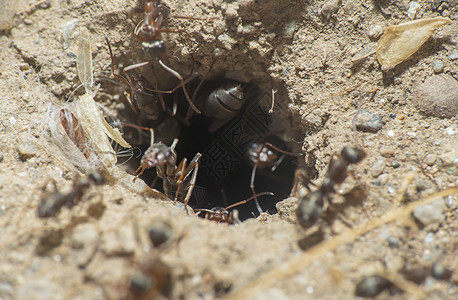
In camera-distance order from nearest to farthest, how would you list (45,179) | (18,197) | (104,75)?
(18,197) → (45,179) → (104,75)

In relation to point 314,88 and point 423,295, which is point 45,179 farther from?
point 423,295

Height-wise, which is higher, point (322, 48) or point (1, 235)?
point (322, 48)

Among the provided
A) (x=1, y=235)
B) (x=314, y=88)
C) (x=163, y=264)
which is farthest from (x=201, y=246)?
(x=314, y=88)

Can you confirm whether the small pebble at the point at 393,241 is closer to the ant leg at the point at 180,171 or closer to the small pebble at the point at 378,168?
the small pebble at the point at 378,168

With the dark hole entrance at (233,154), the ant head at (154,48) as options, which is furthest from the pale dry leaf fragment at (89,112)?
the dark hole entrance at (233,154)

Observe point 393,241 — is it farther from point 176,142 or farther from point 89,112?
point 89,112

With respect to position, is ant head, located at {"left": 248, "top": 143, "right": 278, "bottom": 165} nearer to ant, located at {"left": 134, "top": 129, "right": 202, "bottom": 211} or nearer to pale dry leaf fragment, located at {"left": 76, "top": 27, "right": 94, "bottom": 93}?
ant, located at {"left": 134, "top": 129, "right": 202, "bottom": 211}
